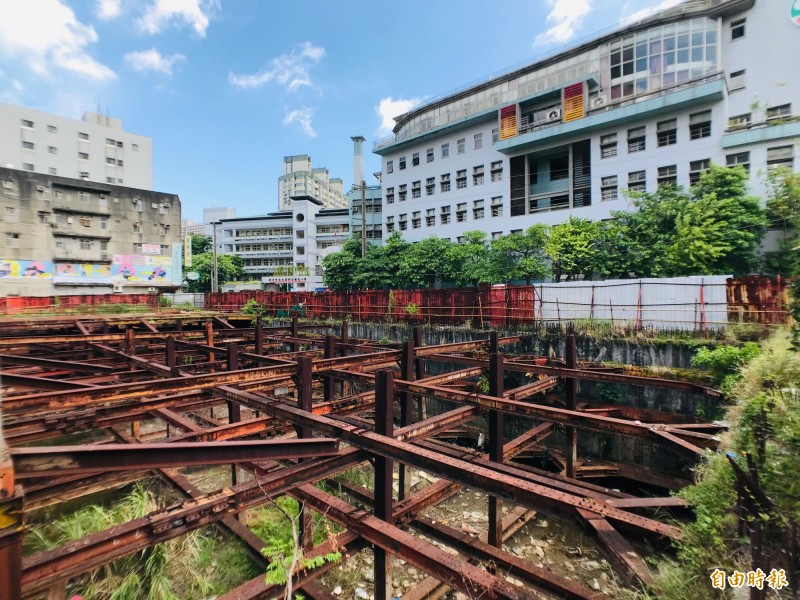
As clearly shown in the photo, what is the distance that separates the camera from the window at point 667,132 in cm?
2467

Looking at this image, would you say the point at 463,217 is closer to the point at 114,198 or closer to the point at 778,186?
the point at 778,186

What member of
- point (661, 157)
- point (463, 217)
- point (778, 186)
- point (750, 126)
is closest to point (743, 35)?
point (750, 126)

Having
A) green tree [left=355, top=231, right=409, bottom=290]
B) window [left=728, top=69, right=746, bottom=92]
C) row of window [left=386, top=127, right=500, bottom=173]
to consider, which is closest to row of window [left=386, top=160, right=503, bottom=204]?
row of window [left=386, top=127, right=500, bottom=173]

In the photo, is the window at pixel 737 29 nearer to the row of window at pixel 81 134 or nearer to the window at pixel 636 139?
the window at pixel 636 139

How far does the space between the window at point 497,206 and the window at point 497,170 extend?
1.78m

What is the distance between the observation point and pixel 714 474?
3.46 meters

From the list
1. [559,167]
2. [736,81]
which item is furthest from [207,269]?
[736,81]

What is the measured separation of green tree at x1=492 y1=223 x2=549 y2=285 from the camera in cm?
2391

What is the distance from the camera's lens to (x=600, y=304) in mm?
15656

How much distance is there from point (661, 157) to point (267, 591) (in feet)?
102

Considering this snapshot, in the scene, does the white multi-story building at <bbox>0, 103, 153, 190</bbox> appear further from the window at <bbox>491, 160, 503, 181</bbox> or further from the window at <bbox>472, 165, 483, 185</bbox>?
the window at <bbox>491, 160, 503, 181</bbox>

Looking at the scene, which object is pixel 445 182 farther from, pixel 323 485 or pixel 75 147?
pixel 75 147

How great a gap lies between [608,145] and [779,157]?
9348 millimetres

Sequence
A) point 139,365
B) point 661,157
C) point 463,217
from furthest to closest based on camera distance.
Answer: point 463,217, point 661,157, point 139,365
